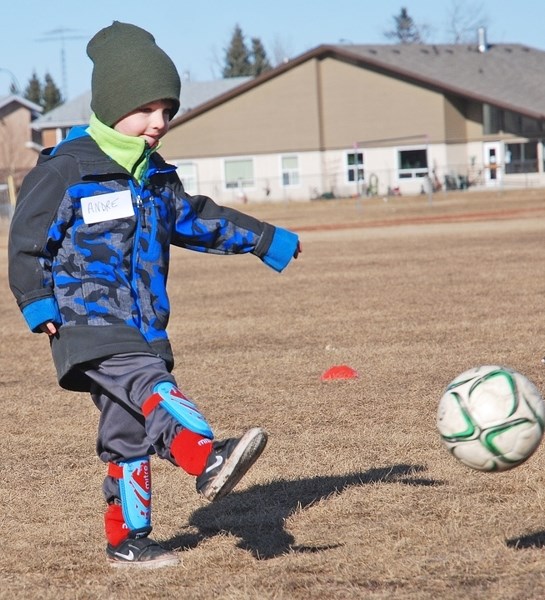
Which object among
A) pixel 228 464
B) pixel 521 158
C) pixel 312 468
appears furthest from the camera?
pixel 521 158

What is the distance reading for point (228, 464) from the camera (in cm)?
374

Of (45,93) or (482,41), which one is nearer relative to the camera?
(482,41)

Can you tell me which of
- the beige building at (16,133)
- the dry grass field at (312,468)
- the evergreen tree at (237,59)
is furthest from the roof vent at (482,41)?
the evergreen tree at (237,59)

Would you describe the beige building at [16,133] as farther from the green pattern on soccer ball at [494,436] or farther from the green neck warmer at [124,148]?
the green pattern on soccer ball at [494,436]

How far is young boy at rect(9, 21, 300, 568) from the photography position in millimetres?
4156

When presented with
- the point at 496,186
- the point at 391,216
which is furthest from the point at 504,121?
the point at 391,216

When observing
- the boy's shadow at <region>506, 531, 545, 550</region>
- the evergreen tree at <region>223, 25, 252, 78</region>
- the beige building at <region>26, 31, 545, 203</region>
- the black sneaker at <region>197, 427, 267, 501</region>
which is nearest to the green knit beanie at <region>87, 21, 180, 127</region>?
the black sneaker at <region>197, 427, 267, 501</region>

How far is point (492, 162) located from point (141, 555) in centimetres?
4813

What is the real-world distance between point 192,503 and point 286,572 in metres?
1.23

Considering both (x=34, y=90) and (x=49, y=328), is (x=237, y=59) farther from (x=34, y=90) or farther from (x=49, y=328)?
(x=49, y=328)

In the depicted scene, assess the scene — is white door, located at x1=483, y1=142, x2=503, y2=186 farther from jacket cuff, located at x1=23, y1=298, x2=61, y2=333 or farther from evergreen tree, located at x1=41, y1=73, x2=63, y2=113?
evergreen tree, located at x1=41, y1=73, x2=63, y2=113

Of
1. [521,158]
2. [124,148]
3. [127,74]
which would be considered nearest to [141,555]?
[124,148]

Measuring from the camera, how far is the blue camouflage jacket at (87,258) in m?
4.16

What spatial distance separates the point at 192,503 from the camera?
5227mm
